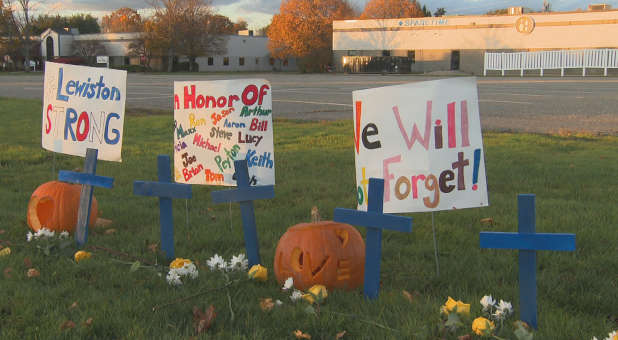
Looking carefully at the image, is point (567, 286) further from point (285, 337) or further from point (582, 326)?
point (285, 337)

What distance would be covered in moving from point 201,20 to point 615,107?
199 feet

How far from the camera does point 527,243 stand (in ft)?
9.45

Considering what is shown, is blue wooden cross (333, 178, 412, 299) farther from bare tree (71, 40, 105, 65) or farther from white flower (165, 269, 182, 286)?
bare tree (71, 40, 105, 65)

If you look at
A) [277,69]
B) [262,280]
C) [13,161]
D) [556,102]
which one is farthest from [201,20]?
[262,280]

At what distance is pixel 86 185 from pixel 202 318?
2.01m

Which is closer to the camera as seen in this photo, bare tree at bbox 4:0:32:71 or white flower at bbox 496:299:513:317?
white flower at bbox 496:299:513:317

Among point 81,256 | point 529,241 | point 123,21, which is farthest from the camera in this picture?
point 123,21

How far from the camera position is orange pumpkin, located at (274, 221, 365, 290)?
367 cm

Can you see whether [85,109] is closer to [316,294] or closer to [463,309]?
[316,294]

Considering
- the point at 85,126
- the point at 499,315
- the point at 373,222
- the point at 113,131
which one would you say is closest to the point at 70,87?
the point at 85,126

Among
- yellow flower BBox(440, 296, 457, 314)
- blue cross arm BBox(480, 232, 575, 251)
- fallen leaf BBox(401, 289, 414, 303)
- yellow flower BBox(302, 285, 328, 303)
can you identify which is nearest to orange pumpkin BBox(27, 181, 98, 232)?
yellow flower BBox(302, 285, 328, 303)

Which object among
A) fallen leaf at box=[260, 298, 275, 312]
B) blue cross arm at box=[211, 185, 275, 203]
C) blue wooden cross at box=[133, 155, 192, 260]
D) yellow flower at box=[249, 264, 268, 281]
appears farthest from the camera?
blue wooden cross at box=[133, 155, 192, 260]

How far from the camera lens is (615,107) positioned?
1542cm

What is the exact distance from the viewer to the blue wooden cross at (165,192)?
4.08 meters
